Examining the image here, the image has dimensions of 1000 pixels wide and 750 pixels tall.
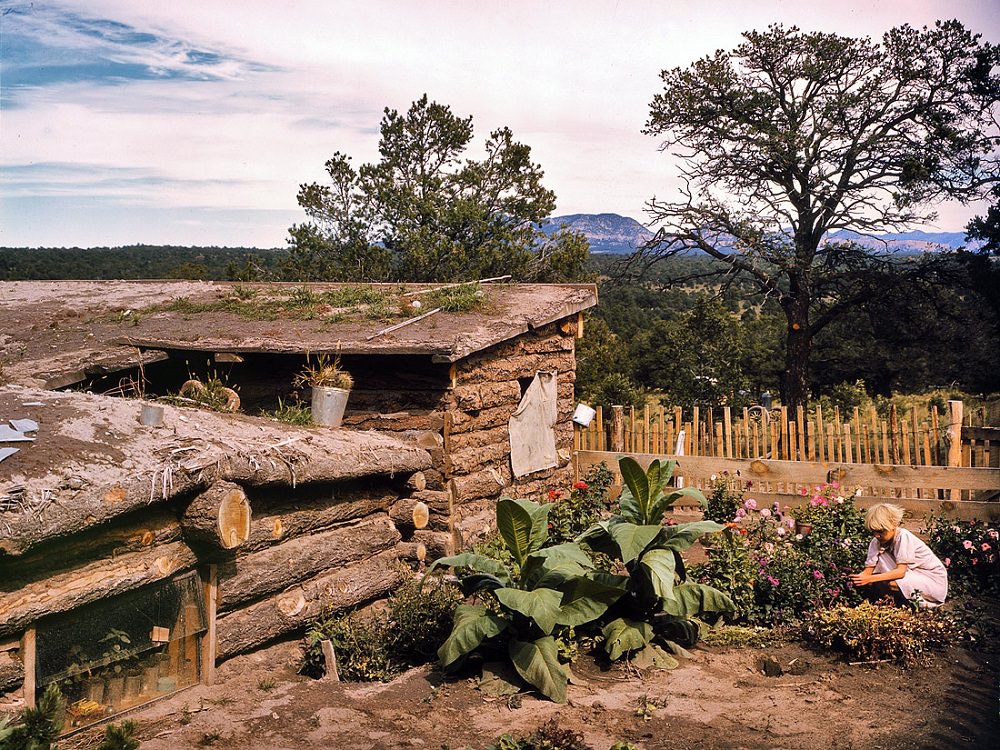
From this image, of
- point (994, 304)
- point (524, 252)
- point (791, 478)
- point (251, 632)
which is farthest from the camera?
point (524, 252)

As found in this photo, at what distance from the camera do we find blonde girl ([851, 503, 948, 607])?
7.13m

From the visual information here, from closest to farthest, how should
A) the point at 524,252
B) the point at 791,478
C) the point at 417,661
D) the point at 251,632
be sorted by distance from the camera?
the point at 251,632 < the point at 417,661 < the point at 791,478 < the point at 524,252

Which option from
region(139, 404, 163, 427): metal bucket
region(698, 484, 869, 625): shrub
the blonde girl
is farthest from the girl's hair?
region(139, 404, 163, 427): metal bucket

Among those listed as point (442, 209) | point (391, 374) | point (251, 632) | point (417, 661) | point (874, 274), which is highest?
point (442, 209)

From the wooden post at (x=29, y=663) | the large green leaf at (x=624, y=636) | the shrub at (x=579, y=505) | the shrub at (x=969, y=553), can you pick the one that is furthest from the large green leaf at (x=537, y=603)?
the shrub at (x=969, y=553)

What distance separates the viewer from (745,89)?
932 inches

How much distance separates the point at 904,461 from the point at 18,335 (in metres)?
12.0

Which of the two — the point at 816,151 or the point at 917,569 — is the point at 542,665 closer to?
the point at 917,569

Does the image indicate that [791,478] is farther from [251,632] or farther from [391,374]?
[251,632]

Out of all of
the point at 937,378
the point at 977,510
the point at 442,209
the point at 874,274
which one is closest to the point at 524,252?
the point at 442,209

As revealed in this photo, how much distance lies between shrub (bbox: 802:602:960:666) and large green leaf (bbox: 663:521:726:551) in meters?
1.24

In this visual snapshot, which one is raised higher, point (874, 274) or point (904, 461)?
point (874, 274)

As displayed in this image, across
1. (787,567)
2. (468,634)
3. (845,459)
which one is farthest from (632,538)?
(845,459)

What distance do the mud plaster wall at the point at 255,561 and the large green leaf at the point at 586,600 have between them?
198 cm
